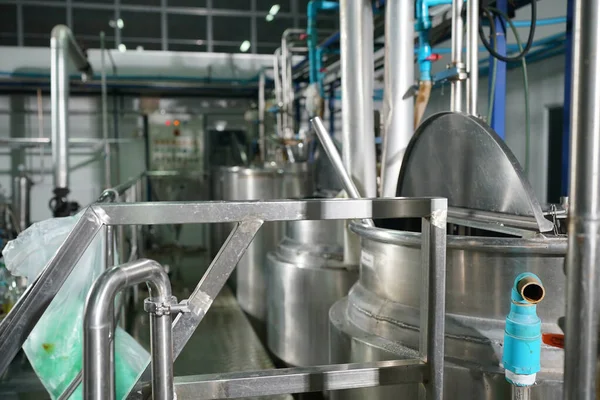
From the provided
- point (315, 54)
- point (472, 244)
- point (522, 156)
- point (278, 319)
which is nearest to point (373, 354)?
point (472, 244)

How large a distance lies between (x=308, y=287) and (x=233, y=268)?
5.05ft

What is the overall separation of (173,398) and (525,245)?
0.70 m

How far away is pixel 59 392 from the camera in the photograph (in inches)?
46.4

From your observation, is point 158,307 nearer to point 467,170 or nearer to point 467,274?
point 467,274

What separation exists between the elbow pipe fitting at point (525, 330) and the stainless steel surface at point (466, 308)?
16 cm

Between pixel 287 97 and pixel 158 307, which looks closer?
pixel 158 307

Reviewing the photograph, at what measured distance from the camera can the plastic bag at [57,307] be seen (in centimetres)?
112

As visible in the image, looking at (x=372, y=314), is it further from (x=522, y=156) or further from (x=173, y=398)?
(x=522, y=156)

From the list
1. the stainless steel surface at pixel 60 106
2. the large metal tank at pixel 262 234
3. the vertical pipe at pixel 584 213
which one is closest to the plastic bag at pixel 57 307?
the vertical pipe at pixel 584 213

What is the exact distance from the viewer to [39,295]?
0.80m

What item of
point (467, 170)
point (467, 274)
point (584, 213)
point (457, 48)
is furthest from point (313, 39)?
point (584, 213)

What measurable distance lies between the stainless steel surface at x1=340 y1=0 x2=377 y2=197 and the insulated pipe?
1.14 metres

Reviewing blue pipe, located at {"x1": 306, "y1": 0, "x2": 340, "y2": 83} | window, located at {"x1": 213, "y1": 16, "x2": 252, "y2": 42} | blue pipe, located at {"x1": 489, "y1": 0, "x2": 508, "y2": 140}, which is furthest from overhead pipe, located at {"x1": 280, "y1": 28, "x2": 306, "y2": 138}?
window, located at {"x1": 213, "y1": 16, "x2": 252, "y2": 42}

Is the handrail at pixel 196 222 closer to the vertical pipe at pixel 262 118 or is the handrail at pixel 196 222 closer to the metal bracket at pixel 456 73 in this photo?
the metal bracket at pixel 456 73
